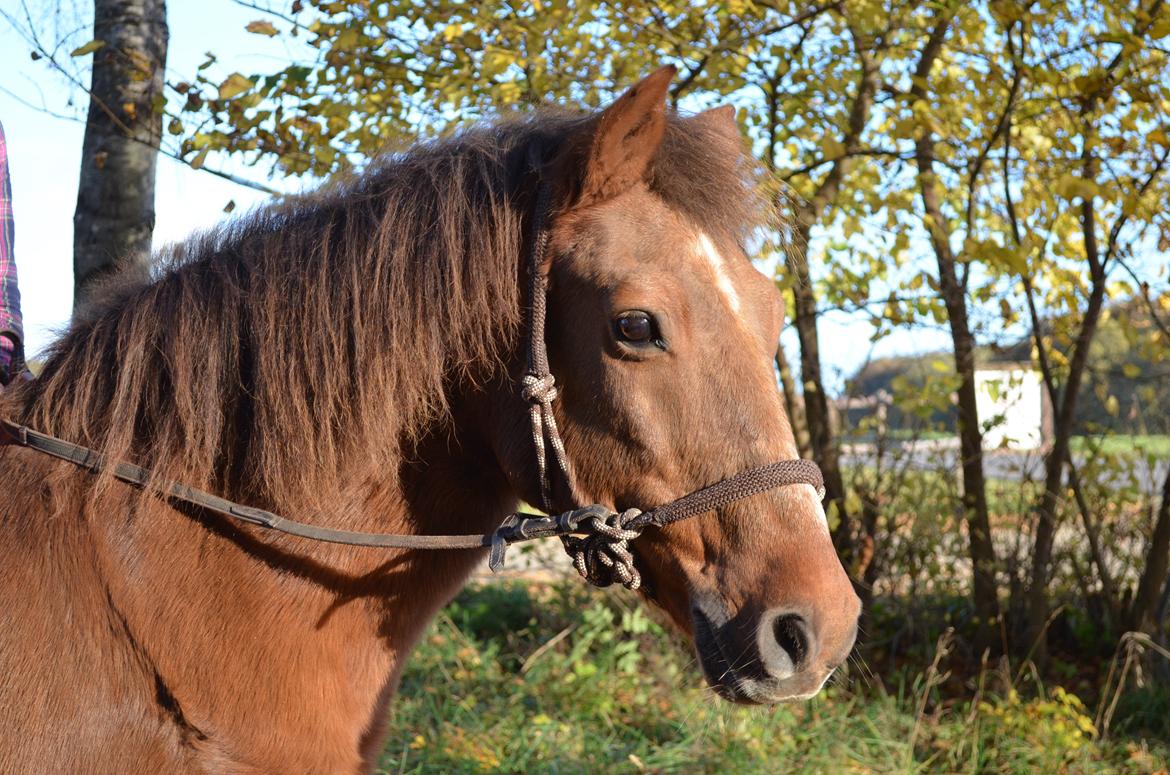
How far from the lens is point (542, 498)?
216 cm

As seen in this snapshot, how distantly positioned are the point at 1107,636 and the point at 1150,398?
1565mm

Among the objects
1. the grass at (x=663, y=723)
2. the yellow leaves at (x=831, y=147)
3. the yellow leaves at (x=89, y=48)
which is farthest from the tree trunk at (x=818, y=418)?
the yellow leaves at (x=89, y=48)

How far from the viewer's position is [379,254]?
2.14 metres

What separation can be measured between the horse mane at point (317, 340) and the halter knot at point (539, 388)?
97 millimetres

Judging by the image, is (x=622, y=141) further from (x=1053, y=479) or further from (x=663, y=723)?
(x=1053, y=479)

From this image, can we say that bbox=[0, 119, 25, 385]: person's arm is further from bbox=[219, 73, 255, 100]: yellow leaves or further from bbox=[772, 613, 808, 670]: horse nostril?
bbox=[772, 613, 808, 670]: horse nostril

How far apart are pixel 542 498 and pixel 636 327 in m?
0.42

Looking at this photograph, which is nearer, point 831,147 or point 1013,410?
point 831,147

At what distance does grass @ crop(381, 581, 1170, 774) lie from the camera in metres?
4.67

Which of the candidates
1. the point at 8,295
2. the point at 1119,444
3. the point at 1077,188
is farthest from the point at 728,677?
the point at 1119,444

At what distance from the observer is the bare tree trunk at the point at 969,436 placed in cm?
580

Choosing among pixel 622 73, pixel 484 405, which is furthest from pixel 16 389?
pixel 622 73

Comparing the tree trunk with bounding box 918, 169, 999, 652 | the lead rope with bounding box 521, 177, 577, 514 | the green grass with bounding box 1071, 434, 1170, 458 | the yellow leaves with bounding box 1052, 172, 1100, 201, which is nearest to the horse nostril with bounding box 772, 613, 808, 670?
the lead rope with bounding box 521, 177, 577, 514

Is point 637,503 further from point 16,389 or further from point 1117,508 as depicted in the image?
point 1117,508
